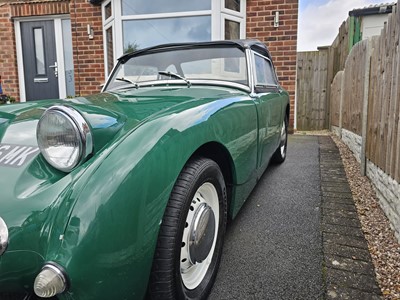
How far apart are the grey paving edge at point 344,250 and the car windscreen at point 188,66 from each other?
1.23 metres

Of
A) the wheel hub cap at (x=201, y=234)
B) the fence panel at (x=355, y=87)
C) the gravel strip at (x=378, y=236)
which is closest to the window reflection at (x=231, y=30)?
the fence panel at (x=355, y=87)

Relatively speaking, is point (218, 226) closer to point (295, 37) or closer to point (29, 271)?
point (29, 271)

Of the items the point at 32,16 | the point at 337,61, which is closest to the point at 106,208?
the point at 32,16

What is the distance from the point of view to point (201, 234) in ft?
4.57

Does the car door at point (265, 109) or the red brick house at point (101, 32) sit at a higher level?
the red brick house at point (101, 32)

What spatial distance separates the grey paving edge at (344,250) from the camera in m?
1.50

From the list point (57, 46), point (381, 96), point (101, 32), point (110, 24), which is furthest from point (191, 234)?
point (57, 46)

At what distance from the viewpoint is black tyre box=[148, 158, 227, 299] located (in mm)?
1120

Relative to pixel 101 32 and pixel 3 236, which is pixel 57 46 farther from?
pixel 3 236

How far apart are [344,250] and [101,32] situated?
20.1 ft

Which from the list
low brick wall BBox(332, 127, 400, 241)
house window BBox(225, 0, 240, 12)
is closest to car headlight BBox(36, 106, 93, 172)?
low brick wall BBox(332, 127, 400, 241)

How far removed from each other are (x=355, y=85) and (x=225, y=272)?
3603 millimetres

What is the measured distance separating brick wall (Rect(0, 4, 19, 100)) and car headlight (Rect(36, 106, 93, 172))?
23.2 feet

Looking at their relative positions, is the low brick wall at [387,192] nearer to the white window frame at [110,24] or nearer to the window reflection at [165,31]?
the window reflection at [165,31]
